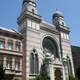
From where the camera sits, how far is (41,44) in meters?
39.6

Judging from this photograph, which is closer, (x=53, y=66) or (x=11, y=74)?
(x=11, y=74)

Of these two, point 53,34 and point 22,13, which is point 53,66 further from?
point 22,13

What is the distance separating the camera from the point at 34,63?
36.6 meters

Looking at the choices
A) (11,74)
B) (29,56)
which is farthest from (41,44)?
(11,74)

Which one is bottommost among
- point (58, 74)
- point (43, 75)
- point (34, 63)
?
point (43, 75)

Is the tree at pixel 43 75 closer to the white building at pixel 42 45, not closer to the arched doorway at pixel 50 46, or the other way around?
the white building at pixel 42 45

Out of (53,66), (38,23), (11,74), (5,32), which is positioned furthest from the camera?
(38,23)

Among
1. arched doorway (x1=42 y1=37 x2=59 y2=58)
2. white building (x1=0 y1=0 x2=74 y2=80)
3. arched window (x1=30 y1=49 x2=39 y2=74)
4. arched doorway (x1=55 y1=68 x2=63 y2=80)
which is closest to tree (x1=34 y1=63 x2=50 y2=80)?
white building (x1=0 y1=0 x2=74 y2=80)

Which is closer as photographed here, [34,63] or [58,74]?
[34,63]

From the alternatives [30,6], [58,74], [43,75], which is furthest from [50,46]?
[30,6]

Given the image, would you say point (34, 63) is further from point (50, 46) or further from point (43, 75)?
point (50, 46)

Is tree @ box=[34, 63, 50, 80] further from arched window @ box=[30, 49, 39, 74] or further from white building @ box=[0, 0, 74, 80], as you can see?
arched window @ box=[30, 49, 39, 74]

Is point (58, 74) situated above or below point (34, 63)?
below

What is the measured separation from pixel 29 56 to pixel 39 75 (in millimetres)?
4059
